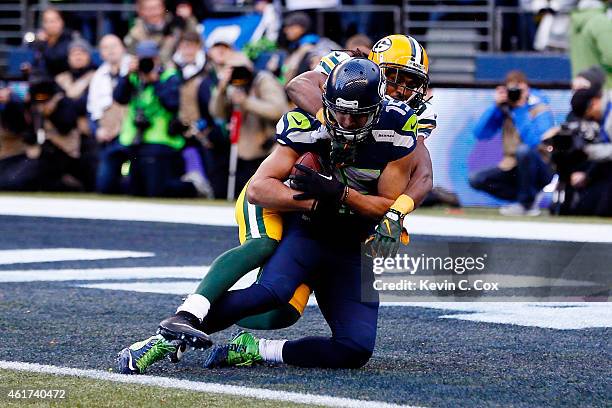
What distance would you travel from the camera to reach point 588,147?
12562mm

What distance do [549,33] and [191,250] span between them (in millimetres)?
Answer: 6585

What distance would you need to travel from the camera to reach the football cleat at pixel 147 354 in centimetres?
503

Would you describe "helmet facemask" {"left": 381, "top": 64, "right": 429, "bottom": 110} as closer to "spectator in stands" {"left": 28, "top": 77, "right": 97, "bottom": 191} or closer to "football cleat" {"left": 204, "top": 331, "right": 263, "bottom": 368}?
"football cleat" {"left": 204, "top": 331, "right": 263, "bottom": 368}

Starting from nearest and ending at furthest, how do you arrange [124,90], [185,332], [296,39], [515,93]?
[185,332] → [515,93] → [296,39] → [124,90]

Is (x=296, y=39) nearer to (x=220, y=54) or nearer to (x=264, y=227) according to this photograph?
(x=220, y=54)

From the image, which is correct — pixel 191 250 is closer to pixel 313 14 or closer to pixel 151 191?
pixel 151 191

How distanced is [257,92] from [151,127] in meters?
1.46

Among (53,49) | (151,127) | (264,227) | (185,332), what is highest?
(264,227)

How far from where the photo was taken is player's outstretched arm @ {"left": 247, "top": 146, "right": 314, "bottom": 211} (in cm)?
527

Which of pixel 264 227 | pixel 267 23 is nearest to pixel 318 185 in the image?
pixel 264 227

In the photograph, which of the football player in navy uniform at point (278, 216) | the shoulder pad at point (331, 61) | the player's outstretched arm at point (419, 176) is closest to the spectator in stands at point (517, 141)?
the shoulder pad at point (331, 61)

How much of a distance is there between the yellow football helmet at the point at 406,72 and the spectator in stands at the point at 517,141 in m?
7.12

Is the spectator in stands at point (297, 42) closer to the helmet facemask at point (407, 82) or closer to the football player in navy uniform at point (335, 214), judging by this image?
the helmet facemask at point (407, 82)

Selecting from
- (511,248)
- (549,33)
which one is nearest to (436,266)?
(511,248)
